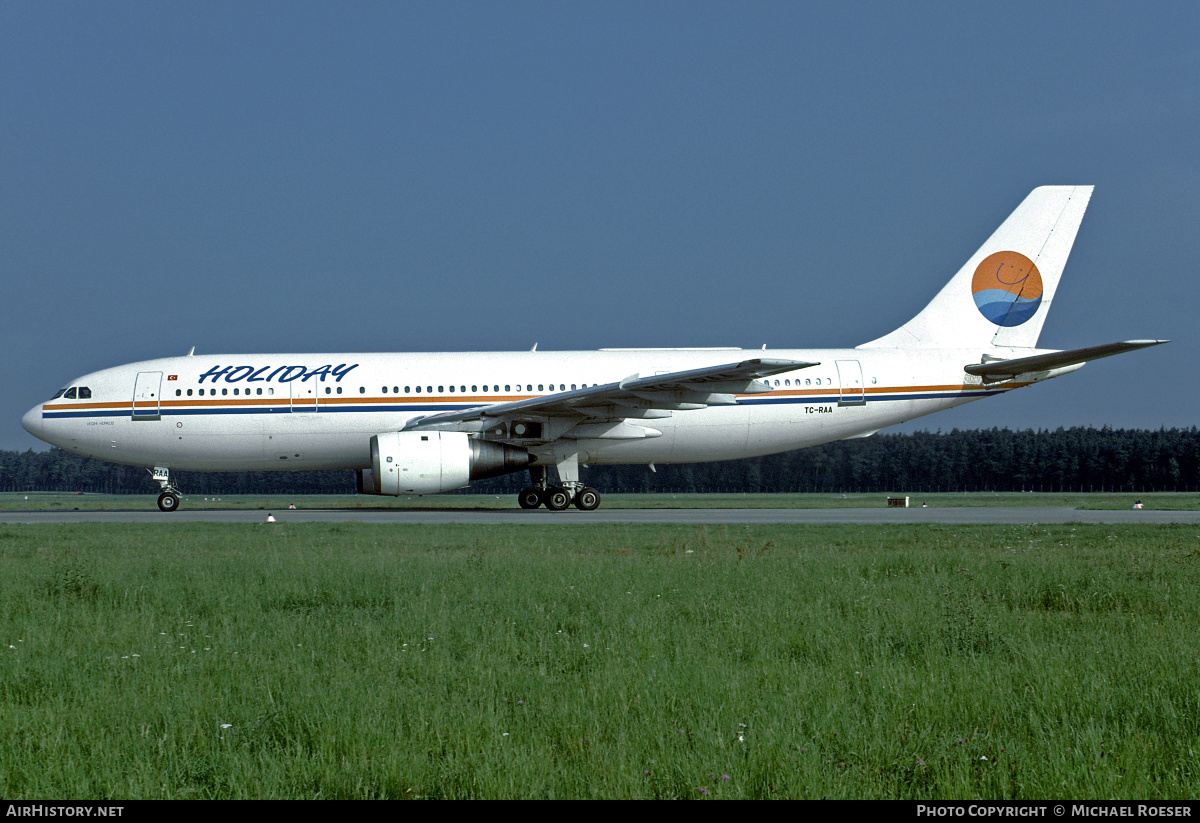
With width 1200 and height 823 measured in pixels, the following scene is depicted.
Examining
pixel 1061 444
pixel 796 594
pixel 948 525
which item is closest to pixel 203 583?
pixel 796 594

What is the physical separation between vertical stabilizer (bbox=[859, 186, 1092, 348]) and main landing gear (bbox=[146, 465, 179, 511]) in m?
18.6

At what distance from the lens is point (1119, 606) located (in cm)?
749

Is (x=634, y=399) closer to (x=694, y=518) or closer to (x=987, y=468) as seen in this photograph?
(x=694, y=518)

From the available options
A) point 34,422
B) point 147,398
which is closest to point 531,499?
point 147,398

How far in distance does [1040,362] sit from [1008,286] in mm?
3247

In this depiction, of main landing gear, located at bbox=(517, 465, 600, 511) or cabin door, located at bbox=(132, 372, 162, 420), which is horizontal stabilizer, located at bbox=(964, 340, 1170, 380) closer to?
main landing gear, located at bbox=(517, 465, 600, 511)

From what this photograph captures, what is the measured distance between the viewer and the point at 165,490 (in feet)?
80.1

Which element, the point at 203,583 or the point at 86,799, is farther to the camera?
the point at 203,583

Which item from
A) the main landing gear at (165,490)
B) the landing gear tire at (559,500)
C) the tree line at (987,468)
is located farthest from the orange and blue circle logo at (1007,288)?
the tree line at (987,468)

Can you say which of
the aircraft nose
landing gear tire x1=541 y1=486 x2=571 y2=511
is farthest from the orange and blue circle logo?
the aircraft nose

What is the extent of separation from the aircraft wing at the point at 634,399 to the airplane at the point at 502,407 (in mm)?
65

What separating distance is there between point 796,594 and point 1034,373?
19.0m

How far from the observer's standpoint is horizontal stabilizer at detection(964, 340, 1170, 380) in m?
22.0
